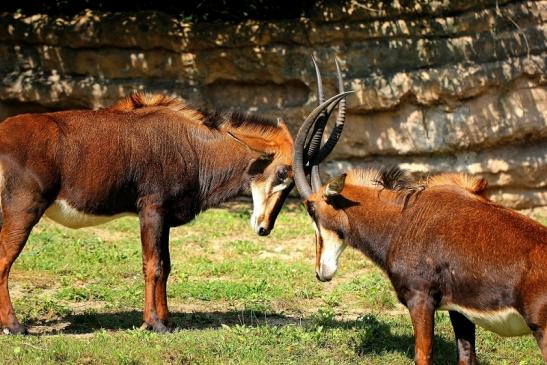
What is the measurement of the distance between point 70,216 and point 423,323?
11.8 ft

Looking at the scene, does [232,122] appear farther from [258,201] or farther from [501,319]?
[501,319]

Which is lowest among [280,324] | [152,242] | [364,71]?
[280,324]

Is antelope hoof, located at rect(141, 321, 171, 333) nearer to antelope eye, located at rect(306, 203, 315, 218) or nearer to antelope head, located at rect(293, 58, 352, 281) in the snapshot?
antelope head, located at rect(293, 58, 352, 281)

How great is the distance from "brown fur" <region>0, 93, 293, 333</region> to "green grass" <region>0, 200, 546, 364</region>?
81cm

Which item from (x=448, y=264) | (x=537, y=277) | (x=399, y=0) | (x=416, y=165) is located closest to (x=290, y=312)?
(x=448, y=264)

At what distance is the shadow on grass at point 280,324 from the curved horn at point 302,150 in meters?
1.38

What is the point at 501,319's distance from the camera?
7.64m

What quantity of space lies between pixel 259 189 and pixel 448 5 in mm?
6099

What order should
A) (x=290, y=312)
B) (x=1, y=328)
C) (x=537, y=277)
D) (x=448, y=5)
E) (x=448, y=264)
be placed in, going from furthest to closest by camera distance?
(x=448, y=5)
(x=290, y=312)
(x=1, y=328)
(x=448, y=264)
(x=537, y=277)

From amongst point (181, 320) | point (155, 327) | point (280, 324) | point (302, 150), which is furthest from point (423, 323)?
point (181, 320)

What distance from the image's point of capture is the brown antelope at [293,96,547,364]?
7547 millimetres

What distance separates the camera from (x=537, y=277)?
7367 mm

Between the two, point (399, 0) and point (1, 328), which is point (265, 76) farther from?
point (1, 328)

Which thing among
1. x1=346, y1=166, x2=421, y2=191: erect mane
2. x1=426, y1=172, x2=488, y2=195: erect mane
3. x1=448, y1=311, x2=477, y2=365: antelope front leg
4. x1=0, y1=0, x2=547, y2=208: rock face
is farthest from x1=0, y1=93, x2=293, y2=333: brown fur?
x1=0, y1=0, x2=547, y2=208: rock face
